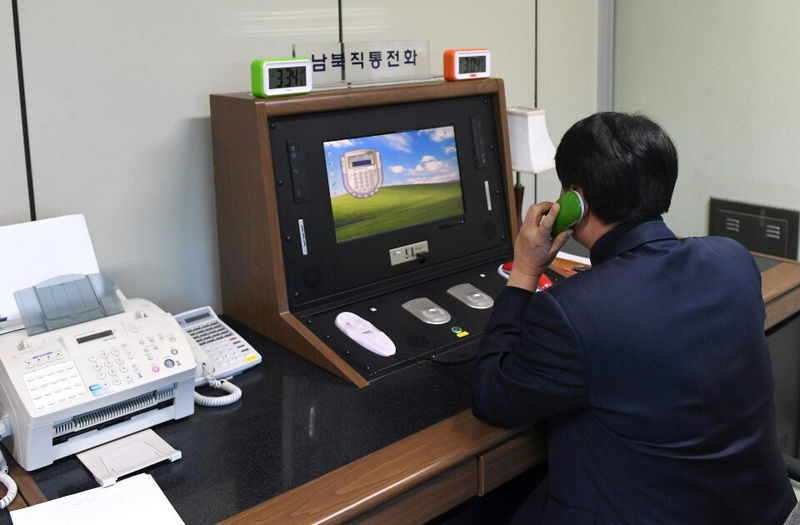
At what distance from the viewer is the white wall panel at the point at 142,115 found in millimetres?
1699

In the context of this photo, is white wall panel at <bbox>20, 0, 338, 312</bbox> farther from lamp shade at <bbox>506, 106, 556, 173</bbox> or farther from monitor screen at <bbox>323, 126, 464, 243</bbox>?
lamp shade at <bbox>506, 106, 556, 173</bbox>

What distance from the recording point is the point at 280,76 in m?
1.74

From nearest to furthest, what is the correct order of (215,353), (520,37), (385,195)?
1. (215,353)
2. (385,195)
3. (520,37)

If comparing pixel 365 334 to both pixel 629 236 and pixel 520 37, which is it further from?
pixel 520 37

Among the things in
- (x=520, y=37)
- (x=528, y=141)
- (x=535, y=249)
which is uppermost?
(x=520, y=37)

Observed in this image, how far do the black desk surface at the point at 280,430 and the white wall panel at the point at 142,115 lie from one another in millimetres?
400

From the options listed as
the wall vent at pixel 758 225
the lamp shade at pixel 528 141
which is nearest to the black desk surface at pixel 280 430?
the lamp shade at pixel 528 141

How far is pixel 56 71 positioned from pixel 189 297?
2.00ft

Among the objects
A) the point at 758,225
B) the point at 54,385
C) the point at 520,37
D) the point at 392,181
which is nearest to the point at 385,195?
the point at 392,181

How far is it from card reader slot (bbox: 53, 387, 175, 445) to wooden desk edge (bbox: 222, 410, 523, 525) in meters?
0.34

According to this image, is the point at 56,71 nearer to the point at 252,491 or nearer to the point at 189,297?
the point at 189,297

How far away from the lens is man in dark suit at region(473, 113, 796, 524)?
1280mm

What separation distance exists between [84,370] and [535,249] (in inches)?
33.3

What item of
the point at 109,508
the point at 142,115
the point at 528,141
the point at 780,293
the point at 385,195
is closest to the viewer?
the point at 109,508
